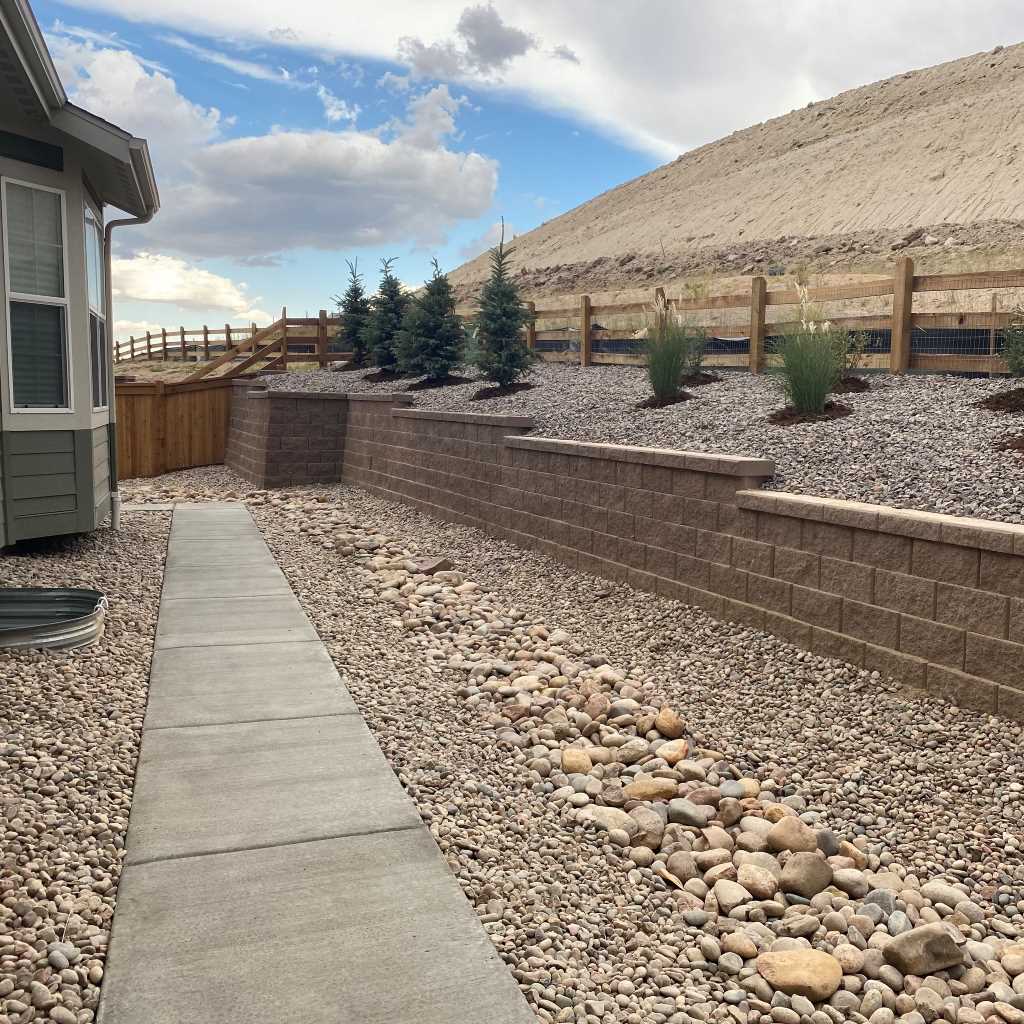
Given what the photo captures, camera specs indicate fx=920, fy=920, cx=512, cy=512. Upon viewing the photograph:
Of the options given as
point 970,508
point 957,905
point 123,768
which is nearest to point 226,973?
point 123,768

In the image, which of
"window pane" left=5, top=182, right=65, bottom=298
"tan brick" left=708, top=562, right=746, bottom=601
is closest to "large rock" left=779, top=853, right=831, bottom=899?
"tan brick" left=708, top=562, right=746, bottom=601

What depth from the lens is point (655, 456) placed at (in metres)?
6.66

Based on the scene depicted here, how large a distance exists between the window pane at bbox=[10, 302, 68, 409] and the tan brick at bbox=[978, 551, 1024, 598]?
6.56m

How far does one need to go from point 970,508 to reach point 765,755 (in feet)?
5.77

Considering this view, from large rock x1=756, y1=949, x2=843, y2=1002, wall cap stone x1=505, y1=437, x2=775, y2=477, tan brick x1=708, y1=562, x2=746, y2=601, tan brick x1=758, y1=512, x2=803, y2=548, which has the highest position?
wall cap stone x1=505, y1=437, x2=775, y2=477

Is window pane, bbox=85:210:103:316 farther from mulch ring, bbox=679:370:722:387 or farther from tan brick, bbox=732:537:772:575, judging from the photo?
mulch ring, bbox=679:370:722:387

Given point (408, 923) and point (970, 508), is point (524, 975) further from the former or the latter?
point (970, 508)

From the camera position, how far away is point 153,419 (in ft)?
50.4

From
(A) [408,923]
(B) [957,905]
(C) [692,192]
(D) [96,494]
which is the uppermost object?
(C) [692,192]

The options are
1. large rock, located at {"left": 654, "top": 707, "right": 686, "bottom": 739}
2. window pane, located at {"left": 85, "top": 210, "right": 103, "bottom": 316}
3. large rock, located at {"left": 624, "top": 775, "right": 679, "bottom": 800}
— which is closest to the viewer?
large rock, located at {"left": 624, "top": 775, "right": 679, "bottom": 800}

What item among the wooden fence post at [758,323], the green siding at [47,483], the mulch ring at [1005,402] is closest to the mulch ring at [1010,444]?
the mulch ring at [1005,402]

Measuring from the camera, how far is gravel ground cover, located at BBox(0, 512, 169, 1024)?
2.44 m

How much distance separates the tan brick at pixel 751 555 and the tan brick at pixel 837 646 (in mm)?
550

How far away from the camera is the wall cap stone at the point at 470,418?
9.14m
